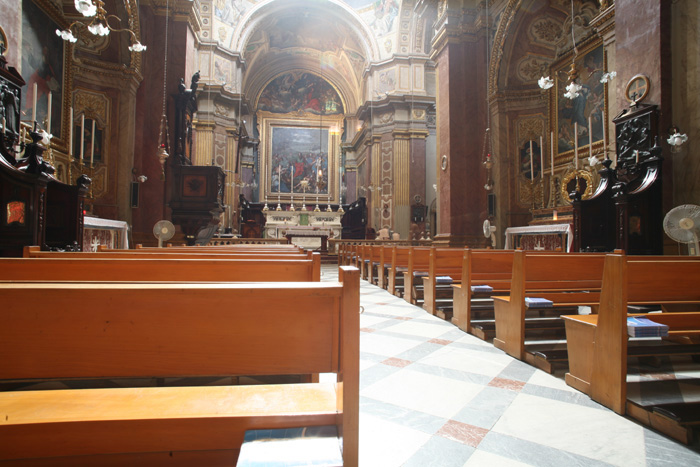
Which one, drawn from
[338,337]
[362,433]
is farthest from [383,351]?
[338,337]

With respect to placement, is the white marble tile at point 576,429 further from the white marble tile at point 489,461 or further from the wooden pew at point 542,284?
the wooden pew at point 542,284

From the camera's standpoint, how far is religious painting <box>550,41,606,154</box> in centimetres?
801

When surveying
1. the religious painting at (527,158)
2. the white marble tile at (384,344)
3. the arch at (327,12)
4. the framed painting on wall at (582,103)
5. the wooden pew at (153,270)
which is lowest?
the white marble tile at (384,344)

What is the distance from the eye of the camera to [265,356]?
873 mm

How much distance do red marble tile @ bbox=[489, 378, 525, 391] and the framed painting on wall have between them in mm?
6874

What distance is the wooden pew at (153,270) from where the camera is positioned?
1.57 meters

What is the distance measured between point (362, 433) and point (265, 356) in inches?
40.1

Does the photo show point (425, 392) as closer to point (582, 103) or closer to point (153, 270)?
point (153, 270)

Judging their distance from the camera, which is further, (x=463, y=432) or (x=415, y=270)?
(x=415, y=270)

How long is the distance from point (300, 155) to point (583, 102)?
49.1 feet

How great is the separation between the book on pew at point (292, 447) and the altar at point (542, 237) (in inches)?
259

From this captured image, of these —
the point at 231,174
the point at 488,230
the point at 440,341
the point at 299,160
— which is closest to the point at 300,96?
the point at 299,160

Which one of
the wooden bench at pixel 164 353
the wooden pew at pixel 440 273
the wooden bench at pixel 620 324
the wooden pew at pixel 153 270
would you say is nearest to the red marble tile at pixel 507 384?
the wooden bench at pixel 620 324

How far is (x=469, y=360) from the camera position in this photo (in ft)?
8.87
